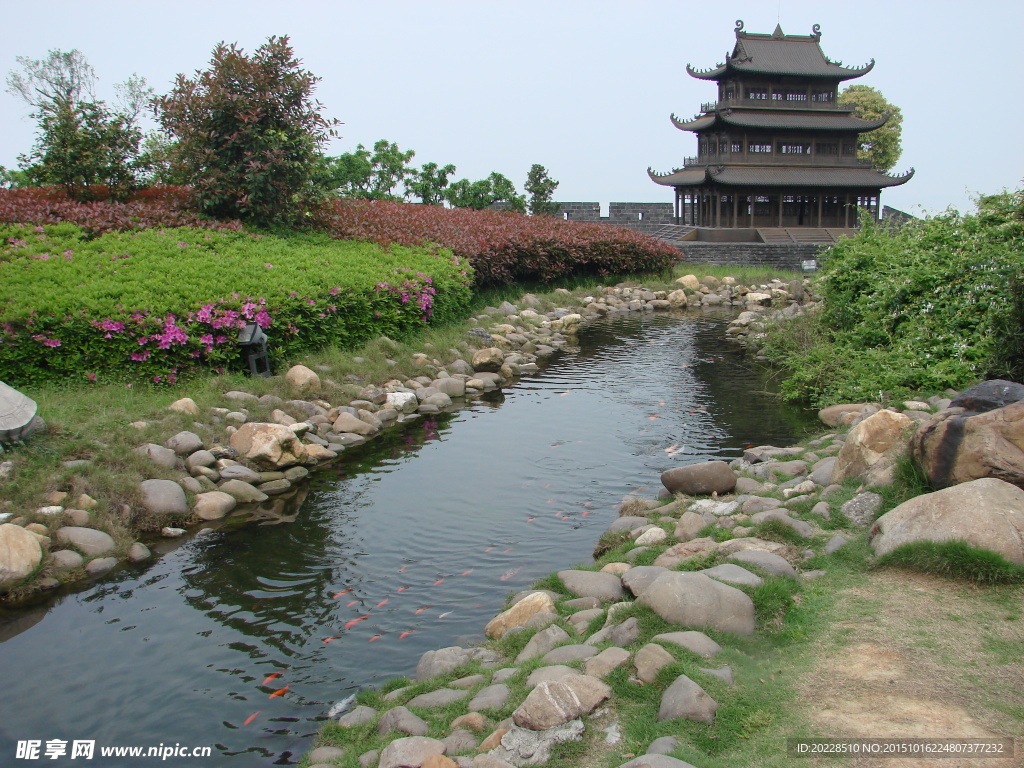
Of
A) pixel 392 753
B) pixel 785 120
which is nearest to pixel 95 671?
pixel 392 753

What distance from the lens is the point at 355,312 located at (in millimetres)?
12570

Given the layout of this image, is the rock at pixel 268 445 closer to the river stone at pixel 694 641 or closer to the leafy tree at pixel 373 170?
the river stone at pixel 694 641

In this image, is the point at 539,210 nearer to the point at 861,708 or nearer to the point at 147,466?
the point at 147,466

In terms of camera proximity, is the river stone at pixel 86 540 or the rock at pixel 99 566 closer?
the rock at pixel 99 566

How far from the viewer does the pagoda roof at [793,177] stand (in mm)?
33844

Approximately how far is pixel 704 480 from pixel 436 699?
3.68 m

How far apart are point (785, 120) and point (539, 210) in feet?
37.4

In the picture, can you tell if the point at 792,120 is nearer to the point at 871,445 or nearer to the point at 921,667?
the point at 871,445

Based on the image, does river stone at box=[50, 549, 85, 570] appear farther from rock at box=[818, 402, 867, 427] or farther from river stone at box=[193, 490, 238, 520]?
rock at box=[818, 402, 867, 427]

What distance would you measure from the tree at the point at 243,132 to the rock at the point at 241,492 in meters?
8.39

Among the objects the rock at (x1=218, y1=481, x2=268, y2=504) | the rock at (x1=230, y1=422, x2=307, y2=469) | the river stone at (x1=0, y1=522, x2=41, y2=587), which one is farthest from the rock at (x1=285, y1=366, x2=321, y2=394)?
the river stone at (x1=0, y1=522, x2=41, y2=587)

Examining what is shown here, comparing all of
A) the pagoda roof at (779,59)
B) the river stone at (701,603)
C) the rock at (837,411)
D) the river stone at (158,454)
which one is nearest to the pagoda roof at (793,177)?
the pagoda roof at (779,59)

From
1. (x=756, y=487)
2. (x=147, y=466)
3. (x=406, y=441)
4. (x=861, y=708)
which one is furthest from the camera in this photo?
(x=406, y=441)

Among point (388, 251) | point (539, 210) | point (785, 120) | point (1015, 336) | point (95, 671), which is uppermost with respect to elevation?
point (785, 120)
